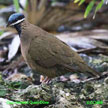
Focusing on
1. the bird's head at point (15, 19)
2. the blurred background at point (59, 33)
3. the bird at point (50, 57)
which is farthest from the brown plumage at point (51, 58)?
the blurred background at point (59, 33)

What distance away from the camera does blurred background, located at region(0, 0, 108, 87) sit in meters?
4.94

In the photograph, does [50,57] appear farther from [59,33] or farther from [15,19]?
[59,33]

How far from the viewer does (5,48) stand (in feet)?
19.0

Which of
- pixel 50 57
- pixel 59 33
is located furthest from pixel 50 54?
pixel 59 33

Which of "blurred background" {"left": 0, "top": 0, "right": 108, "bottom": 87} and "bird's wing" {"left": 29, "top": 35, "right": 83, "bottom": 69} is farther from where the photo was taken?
"blurred background" {"left": 0, "top": 0, "right": 108, "bottom": 87}

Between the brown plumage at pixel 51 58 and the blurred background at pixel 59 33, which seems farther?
the blurred background at pixel 59 33

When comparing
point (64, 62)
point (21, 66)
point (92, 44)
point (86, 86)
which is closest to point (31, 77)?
point (21, 66)

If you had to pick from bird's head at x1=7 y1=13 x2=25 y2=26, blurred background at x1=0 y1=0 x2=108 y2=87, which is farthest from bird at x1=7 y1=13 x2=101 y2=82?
blurred background at x1=0 y1=0 x2=108 y2=87

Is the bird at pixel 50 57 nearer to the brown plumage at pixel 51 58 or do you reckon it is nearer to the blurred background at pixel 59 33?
the brown plumage at pixel 51 58

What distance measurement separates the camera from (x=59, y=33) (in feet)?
21.3

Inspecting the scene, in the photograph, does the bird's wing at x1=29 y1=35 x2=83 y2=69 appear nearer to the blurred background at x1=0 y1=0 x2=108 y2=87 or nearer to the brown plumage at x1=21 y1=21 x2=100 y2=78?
the brown plumage at x1=21 y1=21 x2=100 y2=78

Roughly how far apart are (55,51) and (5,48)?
2.16m

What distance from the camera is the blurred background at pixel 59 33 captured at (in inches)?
194

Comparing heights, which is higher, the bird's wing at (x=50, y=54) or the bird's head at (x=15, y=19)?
the bird's head at (x=15, y=19)
